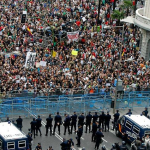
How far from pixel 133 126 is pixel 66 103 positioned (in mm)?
6813

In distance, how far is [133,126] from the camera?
3528cm

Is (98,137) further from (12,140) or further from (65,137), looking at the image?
(12,140)

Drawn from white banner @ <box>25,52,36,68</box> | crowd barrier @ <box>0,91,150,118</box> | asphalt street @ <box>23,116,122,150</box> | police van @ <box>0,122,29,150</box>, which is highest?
white banner @ <box>25,52,36,68</box>

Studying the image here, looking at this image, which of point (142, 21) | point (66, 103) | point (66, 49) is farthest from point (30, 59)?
point (142, 21)

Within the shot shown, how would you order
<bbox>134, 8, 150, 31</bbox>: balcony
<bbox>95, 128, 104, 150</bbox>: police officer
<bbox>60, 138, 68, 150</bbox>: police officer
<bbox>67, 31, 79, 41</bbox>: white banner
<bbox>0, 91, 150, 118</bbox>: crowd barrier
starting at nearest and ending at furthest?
<bbox>60, 138, 68, 150</bbox>: police officer < <bbox>95, 128, 104, 150</bbox>: police officer < <bbox>0, 91, 150, 118</bbox>: crowd barrier < <bbox>67, 31, 79, 41</bbox>: white banner < <bbox>134, 8, 150, 31</bbox>: balcony

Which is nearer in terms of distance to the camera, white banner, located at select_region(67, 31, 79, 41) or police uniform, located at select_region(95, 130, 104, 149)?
police uniform, located at select_region(95, 130, 104, 149)

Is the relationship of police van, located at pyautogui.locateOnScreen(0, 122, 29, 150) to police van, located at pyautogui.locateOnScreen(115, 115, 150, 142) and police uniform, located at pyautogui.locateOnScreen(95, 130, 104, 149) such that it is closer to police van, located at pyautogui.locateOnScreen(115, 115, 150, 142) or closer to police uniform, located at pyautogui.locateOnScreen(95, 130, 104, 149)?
police uniform, located at pyautogui.locateOnScreen(95, 130, 104, 149)

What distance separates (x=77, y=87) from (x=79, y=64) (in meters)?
4.49

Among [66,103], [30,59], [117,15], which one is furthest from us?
[117,15]

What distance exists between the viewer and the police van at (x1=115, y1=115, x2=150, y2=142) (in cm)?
3446

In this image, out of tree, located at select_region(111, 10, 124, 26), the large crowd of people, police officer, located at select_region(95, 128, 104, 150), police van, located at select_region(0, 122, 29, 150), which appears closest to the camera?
police van, located at select_region(0, 122, 29, 150)

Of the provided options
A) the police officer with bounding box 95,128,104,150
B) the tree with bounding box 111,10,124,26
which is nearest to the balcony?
the tree with bounding box 111,10,124,26

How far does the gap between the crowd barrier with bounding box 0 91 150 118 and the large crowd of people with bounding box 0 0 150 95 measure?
1.04 meters

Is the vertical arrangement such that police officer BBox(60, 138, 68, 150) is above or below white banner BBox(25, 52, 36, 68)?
below
